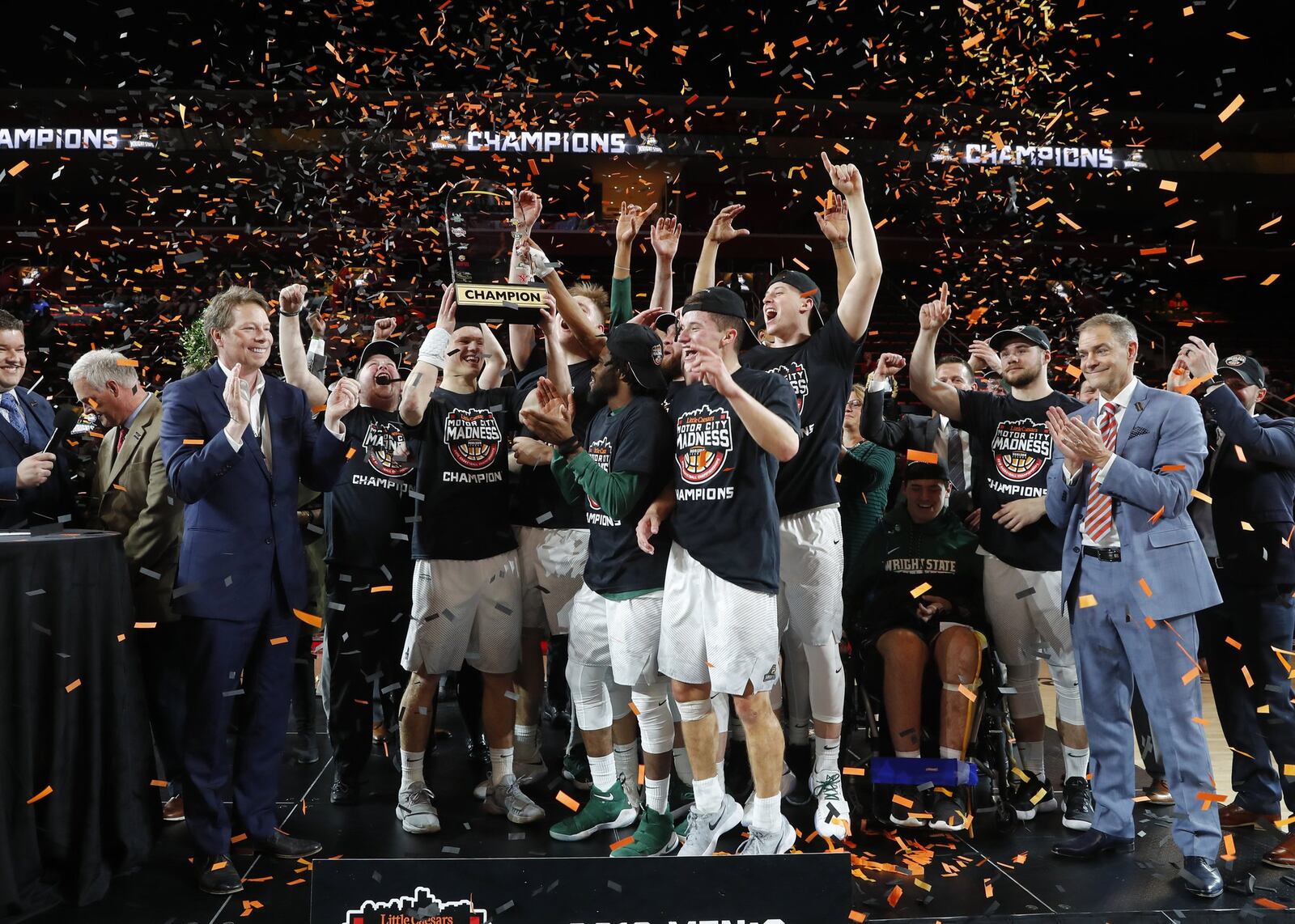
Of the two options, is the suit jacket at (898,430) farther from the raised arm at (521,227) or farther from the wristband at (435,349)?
the wristband at (435,349)

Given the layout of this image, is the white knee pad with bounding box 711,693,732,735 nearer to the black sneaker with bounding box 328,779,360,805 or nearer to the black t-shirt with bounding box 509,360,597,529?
the black t-shirt with bounding box 509,360,597,529

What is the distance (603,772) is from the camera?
4.14 metres

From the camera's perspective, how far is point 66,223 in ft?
56.3

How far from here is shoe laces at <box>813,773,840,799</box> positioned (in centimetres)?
409

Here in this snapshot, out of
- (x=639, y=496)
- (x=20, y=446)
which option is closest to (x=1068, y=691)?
(x=639, y=496)

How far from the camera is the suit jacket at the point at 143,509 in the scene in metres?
4.21

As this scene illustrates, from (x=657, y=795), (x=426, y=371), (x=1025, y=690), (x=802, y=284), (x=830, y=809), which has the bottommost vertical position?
(x=830, y=809)

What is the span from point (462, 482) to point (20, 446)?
2.02m

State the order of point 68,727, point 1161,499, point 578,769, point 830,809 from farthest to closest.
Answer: point 578,769 < point 830,809 < point 1161,499 < point 68,727

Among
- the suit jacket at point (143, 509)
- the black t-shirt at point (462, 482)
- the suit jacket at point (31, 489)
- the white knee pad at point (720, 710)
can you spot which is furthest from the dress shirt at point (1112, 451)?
the suit jacket at point (31, 489)

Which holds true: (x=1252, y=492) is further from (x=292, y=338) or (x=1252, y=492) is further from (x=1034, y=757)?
(x=292, y=338)

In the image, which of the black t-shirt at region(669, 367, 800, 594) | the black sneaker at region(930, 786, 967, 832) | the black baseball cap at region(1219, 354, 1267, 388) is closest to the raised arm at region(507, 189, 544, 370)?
the black t-shirt at region(669, 367, 800, 594)

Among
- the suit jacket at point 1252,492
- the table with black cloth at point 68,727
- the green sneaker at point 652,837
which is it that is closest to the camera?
the table with black cloth at point 68,727

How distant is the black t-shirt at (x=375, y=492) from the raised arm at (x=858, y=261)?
1998mm
